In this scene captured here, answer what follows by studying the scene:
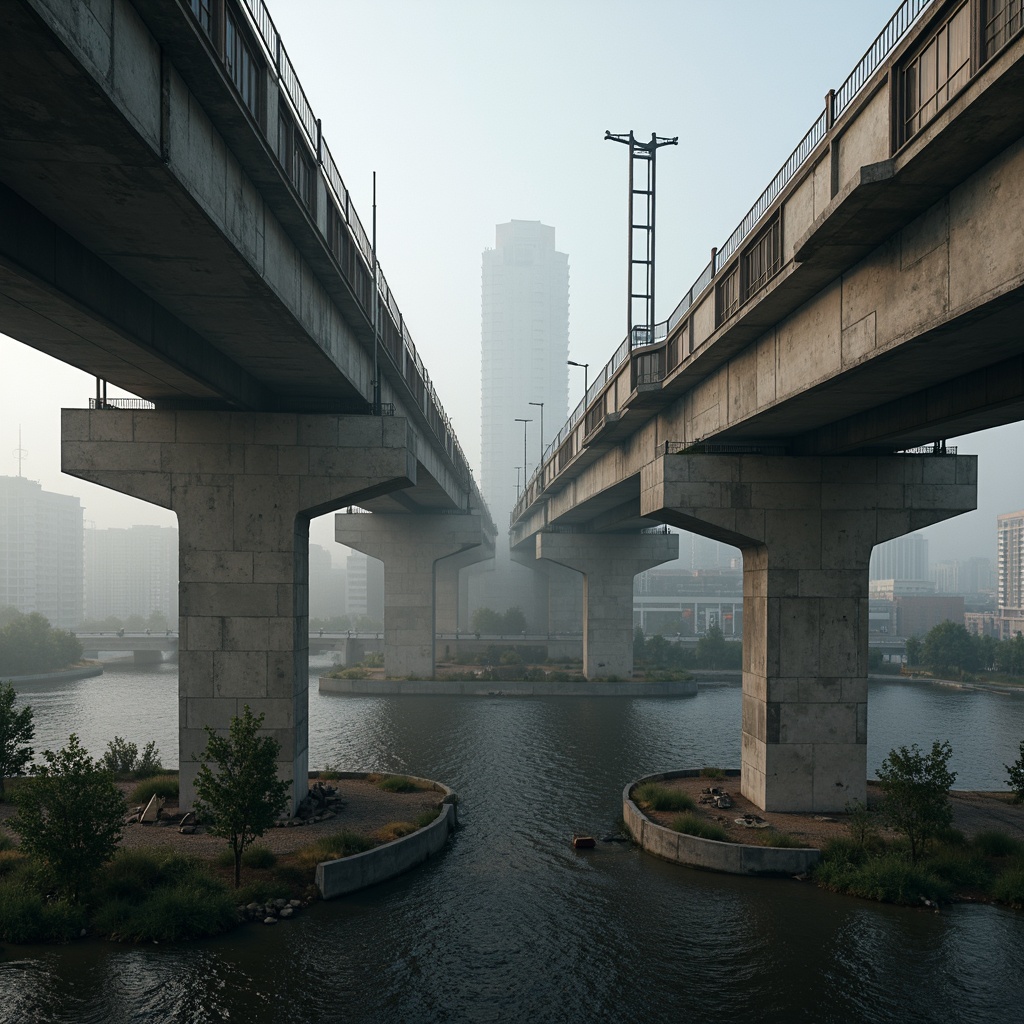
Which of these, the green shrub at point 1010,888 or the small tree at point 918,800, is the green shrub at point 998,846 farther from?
the green shrub at point 1010,888

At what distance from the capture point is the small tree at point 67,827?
1759 cm

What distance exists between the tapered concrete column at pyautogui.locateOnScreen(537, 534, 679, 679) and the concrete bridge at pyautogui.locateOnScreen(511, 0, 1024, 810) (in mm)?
26361

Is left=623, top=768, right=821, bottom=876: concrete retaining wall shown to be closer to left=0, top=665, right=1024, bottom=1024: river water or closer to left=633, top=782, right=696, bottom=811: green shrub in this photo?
left=0, top=665, right=1024, bottom=1024: river water

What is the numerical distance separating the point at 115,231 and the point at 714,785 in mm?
23858

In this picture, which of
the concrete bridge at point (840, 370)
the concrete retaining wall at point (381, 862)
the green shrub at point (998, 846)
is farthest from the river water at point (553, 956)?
the concrete bridge at point (840, 370)

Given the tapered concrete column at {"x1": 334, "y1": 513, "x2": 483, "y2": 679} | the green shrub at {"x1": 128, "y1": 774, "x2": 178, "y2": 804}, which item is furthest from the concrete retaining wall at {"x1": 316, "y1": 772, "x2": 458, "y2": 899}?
the tapered concrete column at {"x1": 334, "y1": 513, "x2": 483, "y2": 679}

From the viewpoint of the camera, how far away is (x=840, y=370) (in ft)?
52.5

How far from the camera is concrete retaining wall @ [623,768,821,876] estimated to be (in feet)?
70.8

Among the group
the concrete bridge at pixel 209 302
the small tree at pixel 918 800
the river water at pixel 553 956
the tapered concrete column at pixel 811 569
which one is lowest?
the river water at pixel 553 956

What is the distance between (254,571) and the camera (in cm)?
2459

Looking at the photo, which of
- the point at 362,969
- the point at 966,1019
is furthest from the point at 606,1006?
the point at 966,1019

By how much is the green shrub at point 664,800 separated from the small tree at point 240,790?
36.0ft

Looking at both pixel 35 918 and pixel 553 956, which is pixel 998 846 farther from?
pixel 35 918

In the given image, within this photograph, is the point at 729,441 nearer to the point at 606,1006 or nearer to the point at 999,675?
the point at 606,1006
